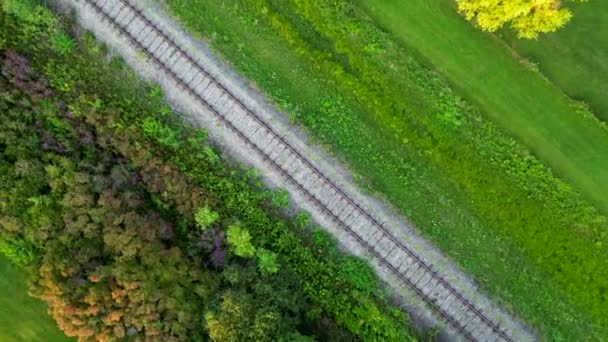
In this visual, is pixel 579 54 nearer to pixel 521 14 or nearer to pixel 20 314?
pixel 521 14

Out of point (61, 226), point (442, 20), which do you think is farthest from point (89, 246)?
point (442, 20)

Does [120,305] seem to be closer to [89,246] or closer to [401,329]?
[89,246]

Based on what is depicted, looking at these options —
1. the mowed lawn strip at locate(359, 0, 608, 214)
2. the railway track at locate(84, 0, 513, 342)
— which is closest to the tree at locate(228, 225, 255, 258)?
the railway track at locate(84, 0, 513, 342)

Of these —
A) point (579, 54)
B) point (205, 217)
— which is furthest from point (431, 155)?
point (205, 217)

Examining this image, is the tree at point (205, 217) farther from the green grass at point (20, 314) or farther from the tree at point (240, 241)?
the green grass at point (20, 314)

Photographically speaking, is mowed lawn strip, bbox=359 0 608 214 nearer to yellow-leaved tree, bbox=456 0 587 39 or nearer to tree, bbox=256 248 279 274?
yellow-leaved tree, bbox=456 0 587 39
